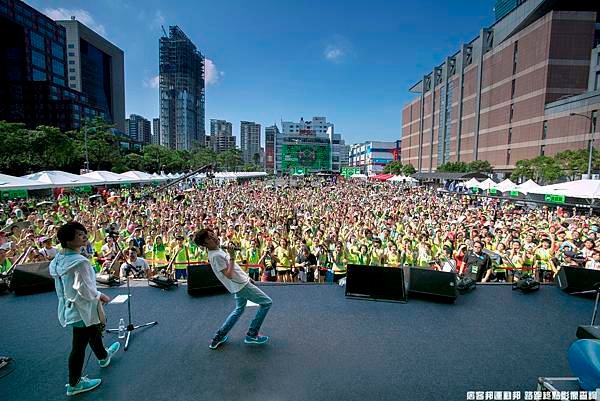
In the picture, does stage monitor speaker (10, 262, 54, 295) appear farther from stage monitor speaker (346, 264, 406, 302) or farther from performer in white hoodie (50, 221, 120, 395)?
stage monitor speaker (346, 264, 406, 302)

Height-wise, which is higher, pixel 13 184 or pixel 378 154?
→ pixel 378 154

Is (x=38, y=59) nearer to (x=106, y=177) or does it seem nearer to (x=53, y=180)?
(x=106, y=177)

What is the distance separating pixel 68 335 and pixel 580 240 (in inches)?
569

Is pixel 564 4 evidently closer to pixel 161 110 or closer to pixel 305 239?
pixel 305 239

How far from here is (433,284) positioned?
574cm

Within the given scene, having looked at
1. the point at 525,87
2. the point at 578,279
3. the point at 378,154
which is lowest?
the point at 578,279

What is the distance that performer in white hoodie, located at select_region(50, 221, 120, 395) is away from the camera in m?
2.99

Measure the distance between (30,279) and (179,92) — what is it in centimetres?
15827

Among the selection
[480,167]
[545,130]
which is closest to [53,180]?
[480,167]

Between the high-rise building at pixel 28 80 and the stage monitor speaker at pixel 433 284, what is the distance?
73.3 meters

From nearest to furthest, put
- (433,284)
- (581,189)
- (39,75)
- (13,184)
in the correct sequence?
1. (433,284)
2. (13,184)
3. (581,189)
4. (39,75)

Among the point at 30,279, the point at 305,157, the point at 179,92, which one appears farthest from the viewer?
the point at 179,92

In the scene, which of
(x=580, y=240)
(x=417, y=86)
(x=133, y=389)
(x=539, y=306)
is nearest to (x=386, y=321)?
(x=539, y=306)

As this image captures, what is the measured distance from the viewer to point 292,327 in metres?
4.70
